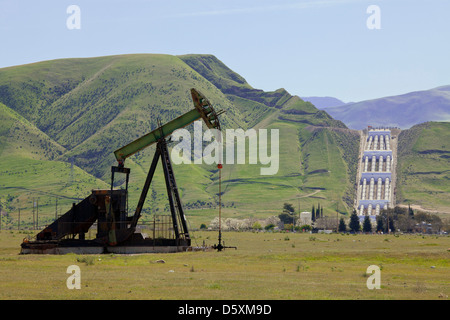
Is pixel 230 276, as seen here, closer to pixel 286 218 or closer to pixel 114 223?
pixel 114 223

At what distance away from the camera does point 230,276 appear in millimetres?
31141

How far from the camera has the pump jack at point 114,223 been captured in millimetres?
47750

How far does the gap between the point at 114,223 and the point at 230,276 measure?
18493 mm

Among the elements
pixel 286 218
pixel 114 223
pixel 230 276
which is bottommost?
pixel 286 218

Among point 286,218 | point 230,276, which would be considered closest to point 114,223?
point 230,276

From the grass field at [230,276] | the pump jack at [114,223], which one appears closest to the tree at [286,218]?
the pump jack at [114,223]

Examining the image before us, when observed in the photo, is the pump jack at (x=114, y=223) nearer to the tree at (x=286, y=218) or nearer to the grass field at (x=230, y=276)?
the grass field at (x=230, y=276)

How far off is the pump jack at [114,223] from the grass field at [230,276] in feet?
9.57

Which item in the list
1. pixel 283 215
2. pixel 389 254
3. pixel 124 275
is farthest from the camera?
pixel 283 215

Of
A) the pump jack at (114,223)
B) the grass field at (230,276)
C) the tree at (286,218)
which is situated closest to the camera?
the grass field at (230,276)

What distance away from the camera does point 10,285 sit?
26.6 m

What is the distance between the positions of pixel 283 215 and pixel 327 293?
558 feet
